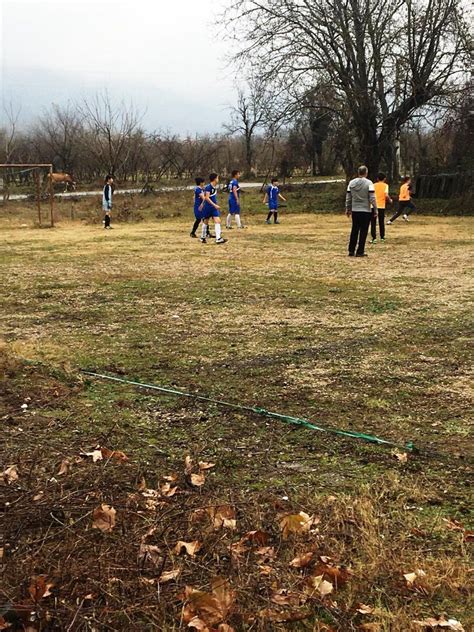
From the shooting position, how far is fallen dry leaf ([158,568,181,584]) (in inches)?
106

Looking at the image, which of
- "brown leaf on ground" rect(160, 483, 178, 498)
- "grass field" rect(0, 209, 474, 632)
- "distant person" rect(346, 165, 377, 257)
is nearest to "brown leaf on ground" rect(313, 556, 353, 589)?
"grass field" rect(0, 209, 474, 632)

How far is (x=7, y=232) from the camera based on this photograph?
2309 cm

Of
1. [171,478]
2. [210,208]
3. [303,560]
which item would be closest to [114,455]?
[171,478]

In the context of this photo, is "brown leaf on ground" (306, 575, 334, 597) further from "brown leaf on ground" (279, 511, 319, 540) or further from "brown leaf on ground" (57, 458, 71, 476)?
"brown leaf on ground" (57, 458, 71, 476)

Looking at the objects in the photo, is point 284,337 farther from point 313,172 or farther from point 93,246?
point 313,172

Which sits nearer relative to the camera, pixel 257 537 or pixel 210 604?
pixel 210 604

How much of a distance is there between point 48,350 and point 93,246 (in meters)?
11.3

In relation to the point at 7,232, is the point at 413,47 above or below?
above

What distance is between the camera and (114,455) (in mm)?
3896

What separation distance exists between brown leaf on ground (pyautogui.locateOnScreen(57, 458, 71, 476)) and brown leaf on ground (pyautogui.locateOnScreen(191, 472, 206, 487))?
71cm

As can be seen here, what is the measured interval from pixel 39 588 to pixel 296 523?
3.87ft

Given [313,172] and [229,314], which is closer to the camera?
[229,314]

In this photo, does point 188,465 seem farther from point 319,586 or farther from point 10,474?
point 319,586

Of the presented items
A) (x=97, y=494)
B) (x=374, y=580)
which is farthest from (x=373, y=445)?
(x=97, y=494)
